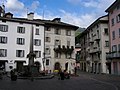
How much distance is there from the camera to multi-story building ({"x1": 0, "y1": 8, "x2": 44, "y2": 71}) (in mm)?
49625

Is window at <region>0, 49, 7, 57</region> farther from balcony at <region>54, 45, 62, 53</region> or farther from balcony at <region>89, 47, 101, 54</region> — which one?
balcony at <region>89, 47, 101, 54</region>

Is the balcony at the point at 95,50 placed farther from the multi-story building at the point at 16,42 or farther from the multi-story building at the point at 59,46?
the multi-story building at the point at 16,42

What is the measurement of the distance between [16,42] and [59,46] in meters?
11.5

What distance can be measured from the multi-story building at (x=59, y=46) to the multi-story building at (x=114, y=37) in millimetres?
11001

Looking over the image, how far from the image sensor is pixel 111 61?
50688 mm

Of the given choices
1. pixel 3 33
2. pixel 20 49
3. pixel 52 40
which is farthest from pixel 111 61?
pixel 3 33

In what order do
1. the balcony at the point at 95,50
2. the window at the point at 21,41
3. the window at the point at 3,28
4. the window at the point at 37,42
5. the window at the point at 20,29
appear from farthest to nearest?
1. the balcony at the point at 95,50
2. the window at the point at 37,42
3. the window at the point at 20,29
4. the window at the point at 21,41
5. the window at the point at 3,28

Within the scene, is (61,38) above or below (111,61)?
above

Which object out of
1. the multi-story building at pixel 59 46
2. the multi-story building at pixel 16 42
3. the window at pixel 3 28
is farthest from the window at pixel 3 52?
the multi-story building at pixel 59 46

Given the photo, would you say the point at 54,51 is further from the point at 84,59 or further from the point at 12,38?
the point at 84,59

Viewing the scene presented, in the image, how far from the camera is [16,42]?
5138cm

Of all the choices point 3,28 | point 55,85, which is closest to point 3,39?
point 3,28

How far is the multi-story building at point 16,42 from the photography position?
4962cm

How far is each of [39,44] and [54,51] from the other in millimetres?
4465
